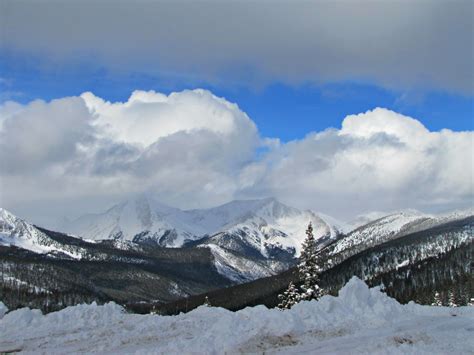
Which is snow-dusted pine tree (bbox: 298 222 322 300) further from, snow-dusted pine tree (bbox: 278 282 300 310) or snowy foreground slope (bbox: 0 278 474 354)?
snowy foreground slope (bbox: 0 278 474 354)

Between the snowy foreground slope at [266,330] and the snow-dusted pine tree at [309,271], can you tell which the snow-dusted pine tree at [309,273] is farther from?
the snowy foreground slope at [266,330]

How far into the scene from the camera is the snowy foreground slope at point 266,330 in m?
23.6

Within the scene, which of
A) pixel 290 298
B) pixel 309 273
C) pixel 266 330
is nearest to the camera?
pixel 266 330

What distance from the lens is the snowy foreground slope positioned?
23625mm

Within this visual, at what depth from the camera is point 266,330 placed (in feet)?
84.3

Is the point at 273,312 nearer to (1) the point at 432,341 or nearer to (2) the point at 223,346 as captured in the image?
(2) the point at 223,346

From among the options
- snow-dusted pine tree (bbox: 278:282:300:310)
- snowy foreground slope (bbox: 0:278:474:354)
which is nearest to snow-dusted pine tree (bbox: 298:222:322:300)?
snow-dusted pine tree (bbox: 278:282:300:310)

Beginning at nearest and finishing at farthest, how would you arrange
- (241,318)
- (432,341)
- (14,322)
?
(432,341) → (241,318) → (14,322)

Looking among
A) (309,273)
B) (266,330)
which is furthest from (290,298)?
(266,330)

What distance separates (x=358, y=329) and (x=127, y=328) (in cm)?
1204

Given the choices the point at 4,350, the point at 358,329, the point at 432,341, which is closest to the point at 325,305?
the point at 358,329

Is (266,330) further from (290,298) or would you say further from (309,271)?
(290,298)

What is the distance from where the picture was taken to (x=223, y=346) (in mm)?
24016

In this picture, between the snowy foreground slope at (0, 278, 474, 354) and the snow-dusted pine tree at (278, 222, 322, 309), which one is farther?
the snow-dusted pine tree at (278, 222, 322, 309)
